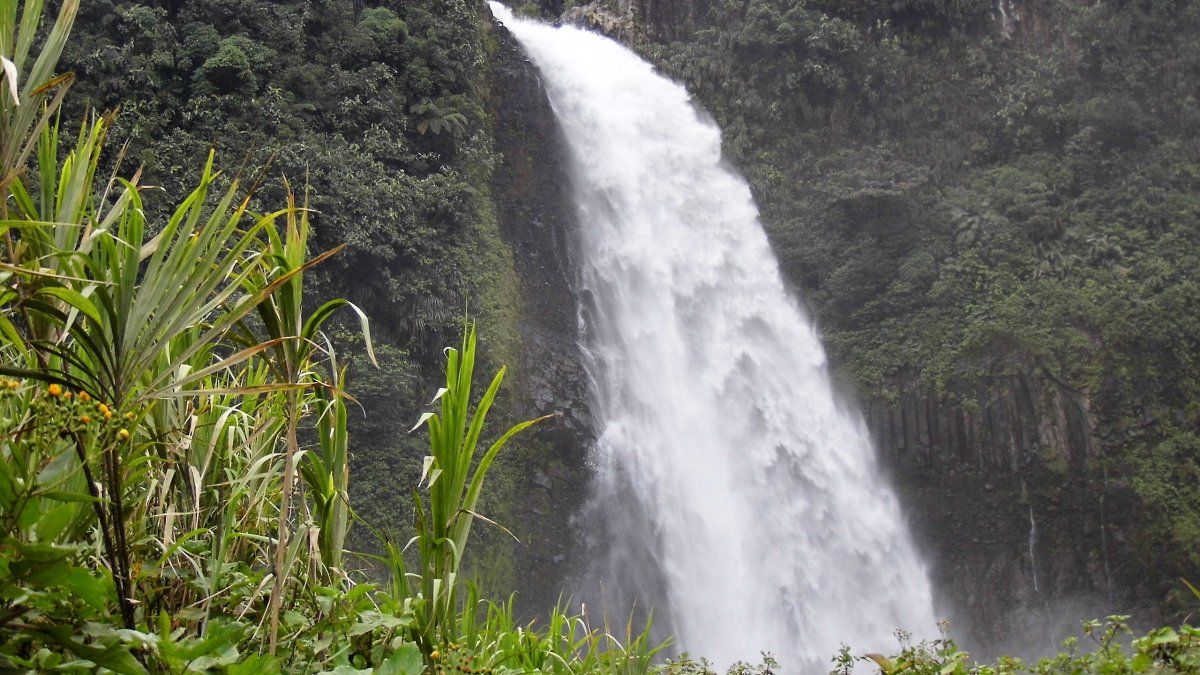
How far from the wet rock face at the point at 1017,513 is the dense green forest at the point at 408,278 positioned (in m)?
0.19

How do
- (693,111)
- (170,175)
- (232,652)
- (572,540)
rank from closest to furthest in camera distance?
(232,652)
(170,175)
(572,540)
(693,111)

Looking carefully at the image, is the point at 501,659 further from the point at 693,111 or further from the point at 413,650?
the point at 693,111

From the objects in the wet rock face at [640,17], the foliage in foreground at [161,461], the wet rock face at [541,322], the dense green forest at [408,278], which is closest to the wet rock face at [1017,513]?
the dense green forest at [408,278]

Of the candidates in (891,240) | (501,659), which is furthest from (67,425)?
(891,240)

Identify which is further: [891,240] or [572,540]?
[891,240]

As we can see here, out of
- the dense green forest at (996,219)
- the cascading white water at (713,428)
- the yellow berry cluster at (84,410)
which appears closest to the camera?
the yellow berry cluster at (84,410)

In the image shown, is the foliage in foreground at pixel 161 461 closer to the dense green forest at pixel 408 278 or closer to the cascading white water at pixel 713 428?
the dense green forest at pixel 408 278

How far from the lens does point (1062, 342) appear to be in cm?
1320

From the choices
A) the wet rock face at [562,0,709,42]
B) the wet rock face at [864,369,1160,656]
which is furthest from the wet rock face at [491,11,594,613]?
the wet rock face at [864,369,1160,656]

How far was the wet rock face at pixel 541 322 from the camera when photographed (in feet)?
35.6

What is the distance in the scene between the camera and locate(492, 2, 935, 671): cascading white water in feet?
36.2

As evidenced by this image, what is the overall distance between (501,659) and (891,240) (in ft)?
45.7

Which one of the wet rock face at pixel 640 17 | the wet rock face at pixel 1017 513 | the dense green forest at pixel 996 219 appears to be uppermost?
the wet rock face at pixel 640 17

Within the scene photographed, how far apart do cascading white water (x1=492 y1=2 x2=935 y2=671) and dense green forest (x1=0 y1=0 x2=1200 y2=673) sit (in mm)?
1005
